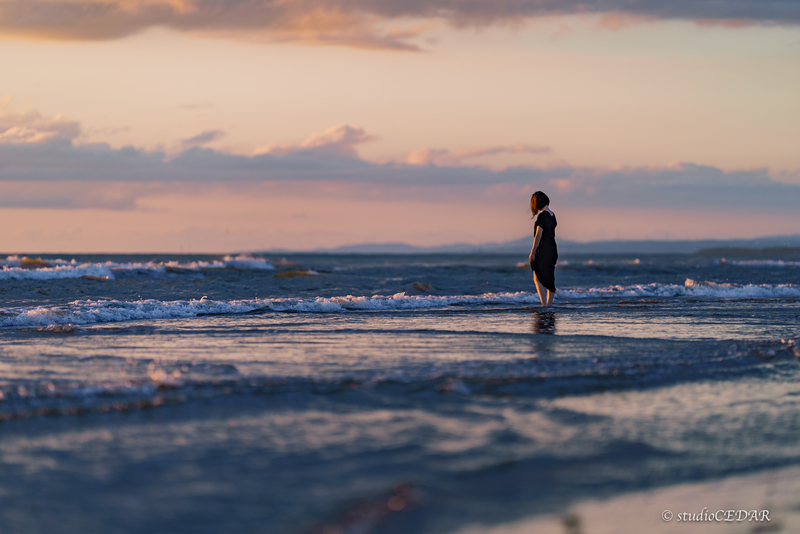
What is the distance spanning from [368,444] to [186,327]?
6.82m

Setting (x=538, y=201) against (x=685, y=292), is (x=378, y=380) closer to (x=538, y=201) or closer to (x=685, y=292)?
(x=538, y=201)

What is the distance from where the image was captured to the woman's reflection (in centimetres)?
930

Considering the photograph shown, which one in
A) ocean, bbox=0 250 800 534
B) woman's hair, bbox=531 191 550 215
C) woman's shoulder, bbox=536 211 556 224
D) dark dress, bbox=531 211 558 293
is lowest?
ocean, bbox=0 250 800 534

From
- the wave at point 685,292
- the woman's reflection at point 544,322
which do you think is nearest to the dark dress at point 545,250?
the woman's reflection at point 544,322

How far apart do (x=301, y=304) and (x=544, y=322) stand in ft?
17.5

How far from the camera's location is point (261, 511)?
2906 mm

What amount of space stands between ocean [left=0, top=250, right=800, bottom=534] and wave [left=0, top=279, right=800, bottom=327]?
1739 millimetres

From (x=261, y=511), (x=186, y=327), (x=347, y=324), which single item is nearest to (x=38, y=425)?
(x=261, y=511)

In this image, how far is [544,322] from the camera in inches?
413

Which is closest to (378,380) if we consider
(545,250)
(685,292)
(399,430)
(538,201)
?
(399,430)

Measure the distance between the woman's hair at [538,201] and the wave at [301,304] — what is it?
2.67m

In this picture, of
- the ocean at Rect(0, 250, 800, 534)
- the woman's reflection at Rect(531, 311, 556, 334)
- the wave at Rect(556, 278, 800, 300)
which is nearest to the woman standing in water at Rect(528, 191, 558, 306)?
the woman's reflection at Rect(531, 311, 556, 334)

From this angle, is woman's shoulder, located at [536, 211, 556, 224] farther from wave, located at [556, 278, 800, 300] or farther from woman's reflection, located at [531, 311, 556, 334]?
wave, located at [556, 278, 800, 300]

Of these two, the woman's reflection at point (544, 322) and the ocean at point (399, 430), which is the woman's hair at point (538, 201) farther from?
the ocean at point (399, 430)
